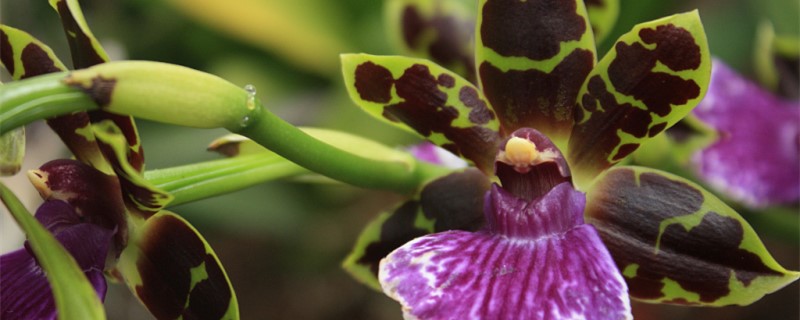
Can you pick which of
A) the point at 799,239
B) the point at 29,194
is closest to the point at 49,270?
the point at 799,239

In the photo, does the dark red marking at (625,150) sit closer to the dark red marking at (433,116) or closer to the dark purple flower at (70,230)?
the dark red marking at (433,116)

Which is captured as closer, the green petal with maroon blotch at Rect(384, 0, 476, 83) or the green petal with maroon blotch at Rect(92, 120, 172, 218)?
the green petal with maroon blotch at Rect(92, 120, 172, 218)

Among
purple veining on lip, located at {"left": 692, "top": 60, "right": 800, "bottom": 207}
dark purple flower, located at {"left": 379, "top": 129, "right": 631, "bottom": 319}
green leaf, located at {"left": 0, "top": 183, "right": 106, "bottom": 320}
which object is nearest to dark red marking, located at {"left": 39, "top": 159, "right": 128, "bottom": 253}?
green leaf, located at {"left": 0, "top": 183, "right": 106, "bottom": 320}

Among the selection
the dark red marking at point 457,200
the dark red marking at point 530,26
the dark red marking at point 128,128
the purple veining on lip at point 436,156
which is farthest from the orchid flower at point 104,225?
the purple veining on lip at point 436,156

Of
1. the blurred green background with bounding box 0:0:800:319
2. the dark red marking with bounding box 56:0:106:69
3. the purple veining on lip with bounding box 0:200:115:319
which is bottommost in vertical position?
the blurred green background with bounding box 0:0:800:319

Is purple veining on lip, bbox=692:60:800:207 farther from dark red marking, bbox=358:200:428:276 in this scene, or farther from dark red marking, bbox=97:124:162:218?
dark red marking, bbox=97:124:162:218

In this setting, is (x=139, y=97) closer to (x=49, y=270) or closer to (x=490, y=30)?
(x=49, y=270)

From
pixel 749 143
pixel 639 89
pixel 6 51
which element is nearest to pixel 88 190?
pixel 6 51
